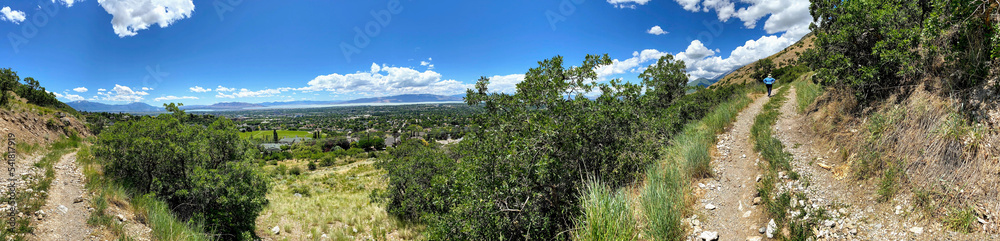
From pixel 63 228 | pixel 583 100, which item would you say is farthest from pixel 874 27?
pixel 63 228

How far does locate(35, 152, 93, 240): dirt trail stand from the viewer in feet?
20.5

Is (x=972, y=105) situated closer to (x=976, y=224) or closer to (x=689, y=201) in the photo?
(x=976, y=224)

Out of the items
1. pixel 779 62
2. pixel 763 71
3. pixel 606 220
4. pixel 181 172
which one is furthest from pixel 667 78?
pixel 779 62

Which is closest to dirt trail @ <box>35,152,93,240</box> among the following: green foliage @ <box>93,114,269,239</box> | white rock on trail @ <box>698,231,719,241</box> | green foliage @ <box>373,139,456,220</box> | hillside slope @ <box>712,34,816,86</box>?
green foliage @ <box>93,114,269,239</box>

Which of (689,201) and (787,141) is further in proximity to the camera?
(787,141)

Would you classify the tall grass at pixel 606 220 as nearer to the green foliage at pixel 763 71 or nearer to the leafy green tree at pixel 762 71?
the green foliage at pixel 763 71

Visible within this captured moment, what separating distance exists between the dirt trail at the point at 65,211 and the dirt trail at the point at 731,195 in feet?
40.0

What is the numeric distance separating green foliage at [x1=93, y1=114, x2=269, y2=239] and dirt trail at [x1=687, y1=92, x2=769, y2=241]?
12848mm

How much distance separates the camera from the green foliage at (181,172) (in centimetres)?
962

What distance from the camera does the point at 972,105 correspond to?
462 cm

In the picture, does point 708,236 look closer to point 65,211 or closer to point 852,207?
point 852,207

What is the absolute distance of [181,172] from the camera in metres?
10.3

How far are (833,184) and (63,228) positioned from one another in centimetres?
1528

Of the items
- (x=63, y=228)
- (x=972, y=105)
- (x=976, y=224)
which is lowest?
(x=63, y=228)
